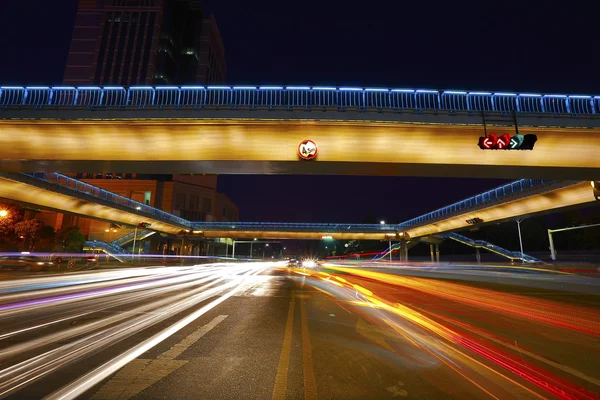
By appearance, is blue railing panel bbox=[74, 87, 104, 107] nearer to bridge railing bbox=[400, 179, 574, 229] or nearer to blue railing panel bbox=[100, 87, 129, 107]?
blue railing panel bbox=[100, 87, 129, 107]

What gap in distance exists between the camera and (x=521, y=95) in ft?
48.4

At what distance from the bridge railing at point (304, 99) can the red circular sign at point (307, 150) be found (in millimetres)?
1648

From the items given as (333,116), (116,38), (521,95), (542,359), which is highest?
→ (116,38)

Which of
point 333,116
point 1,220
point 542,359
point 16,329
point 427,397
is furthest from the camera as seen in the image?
point 1,220

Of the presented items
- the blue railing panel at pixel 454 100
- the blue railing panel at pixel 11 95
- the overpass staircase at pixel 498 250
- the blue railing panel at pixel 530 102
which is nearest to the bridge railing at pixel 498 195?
the overpass staircase at pixel 498 250

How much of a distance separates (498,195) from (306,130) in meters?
30.6

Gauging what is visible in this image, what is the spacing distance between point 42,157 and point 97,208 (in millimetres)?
25589

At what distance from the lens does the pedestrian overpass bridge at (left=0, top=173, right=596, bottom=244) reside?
26703mm

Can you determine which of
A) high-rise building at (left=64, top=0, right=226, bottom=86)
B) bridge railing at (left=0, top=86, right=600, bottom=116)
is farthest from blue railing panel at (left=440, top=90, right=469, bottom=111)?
high-rise building at (left=64, top=0, right=226, bottom=86)

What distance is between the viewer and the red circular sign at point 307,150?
572 inches

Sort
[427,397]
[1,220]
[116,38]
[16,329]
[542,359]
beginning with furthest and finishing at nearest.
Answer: [116,38], [1,220], [16,329], [542,359], [427,397]

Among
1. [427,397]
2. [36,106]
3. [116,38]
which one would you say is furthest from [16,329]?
[116,38]

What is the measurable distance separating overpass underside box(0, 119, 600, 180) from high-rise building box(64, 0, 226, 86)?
8569cm

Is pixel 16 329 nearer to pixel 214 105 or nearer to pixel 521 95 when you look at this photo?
pixel 214 105
